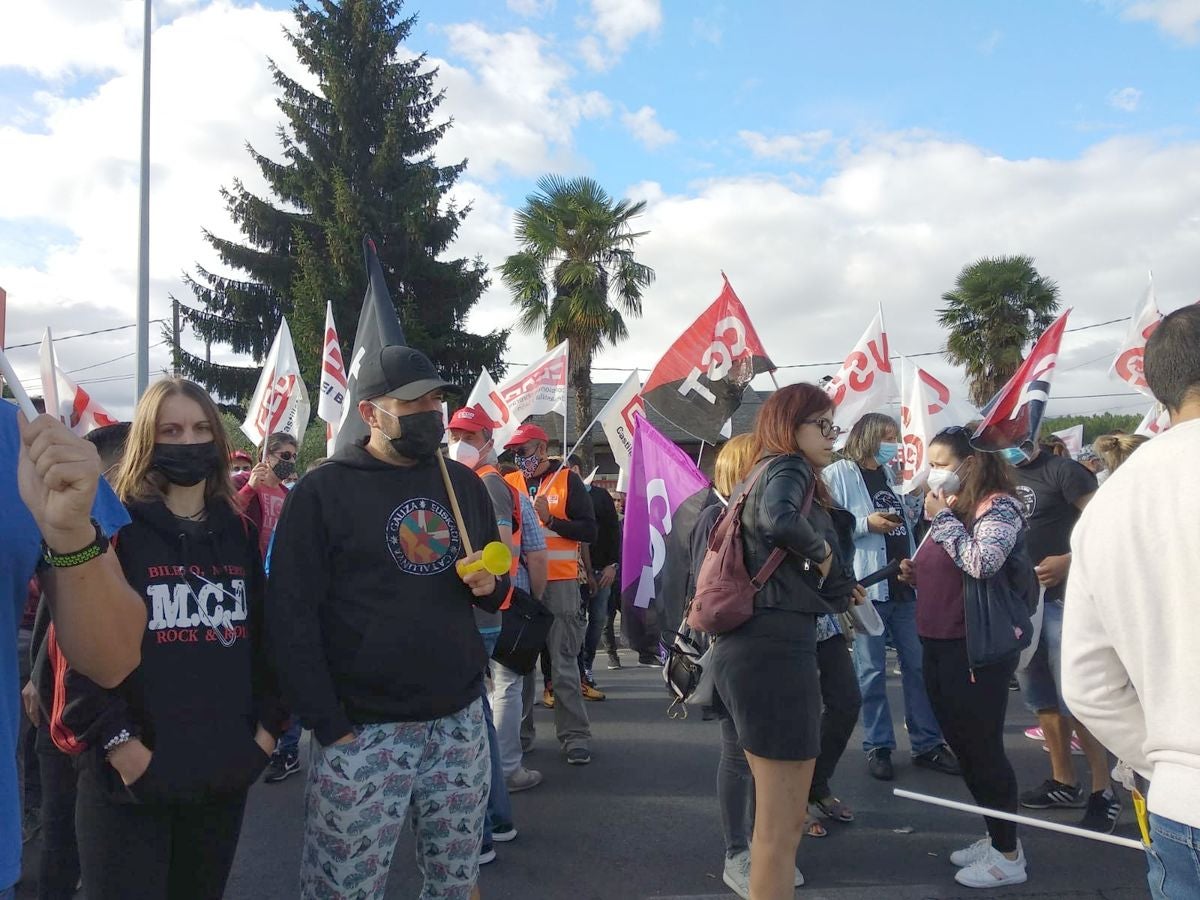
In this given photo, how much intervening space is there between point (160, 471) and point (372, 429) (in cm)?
58

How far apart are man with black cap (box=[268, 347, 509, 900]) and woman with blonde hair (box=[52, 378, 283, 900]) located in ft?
0.39

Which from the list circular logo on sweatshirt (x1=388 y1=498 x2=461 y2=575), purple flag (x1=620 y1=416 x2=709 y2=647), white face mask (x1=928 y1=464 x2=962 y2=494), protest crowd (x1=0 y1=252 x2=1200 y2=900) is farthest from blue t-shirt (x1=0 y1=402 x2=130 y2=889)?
purple flag (x1=620 y1=416 x2=709 y2=647)

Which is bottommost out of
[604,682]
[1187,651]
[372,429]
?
[604,682]

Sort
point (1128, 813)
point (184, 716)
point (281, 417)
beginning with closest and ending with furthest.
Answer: point (184, 716)
point (1128, 813)
point (281, 417)

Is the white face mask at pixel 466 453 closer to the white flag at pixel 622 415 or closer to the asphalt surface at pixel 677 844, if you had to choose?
the asphalt surface at pixel 677 844

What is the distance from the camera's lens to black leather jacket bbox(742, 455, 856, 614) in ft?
9.71

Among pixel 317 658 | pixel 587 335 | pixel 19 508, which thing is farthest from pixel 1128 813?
pixel 587 335

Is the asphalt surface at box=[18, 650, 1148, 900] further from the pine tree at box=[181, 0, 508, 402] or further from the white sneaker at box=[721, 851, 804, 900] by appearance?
the pine tree at box=[181, 0, 508, 402]

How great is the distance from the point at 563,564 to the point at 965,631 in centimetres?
264

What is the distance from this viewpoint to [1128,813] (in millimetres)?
4496

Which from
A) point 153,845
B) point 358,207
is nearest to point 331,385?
point 153,845

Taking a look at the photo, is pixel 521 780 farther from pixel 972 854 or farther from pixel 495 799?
pixel 972 854

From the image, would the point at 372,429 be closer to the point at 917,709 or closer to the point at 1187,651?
the point at 1187,651

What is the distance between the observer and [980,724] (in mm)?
3600
